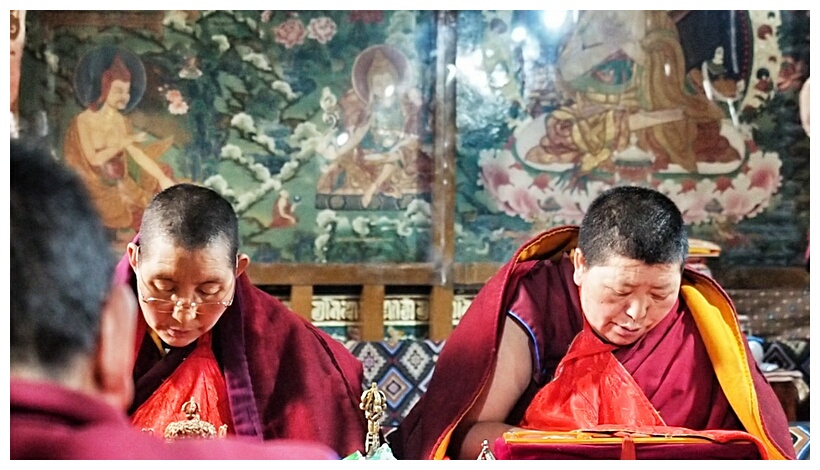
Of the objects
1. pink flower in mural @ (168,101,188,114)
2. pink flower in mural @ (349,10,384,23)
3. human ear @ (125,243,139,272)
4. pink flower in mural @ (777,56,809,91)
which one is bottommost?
human ear @ (125,243,139,272)

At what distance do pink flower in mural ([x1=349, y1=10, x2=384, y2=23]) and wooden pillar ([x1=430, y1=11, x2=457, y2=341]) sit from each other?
0.22 meters

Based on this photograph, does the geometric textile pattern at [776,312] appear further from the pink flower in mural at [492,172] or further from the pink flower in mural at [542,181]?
the pink flower in mural at [492,172]

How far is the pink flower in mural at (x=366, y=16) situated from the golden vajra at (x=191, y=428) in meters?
2.22

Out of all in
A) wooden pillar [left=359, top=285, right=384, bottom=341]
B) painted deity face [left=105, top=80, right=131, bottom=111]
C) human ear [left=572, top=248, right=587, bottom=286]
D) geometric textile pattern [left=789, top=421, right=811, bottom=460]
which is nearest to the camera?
human ear [left=572, top=248, right=587, bottom=286]

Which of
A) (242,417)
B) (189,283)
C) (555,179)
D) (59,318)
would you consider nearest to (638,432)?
(242,417)

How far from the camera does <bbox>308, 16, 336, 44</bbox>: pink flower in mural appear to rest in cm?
371

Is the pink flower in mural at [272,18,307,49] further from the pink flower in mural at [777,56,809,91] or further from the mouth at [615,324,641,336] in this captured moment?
the mouth at [615,324,641,336]

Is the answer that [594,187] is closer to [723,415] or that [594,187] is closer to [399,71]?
[399,71]

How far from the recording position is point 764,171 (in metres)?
3.91

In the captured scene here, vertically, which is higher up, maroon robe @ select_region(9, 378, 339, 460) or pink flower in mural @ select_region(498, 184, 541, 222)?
pink flower in mural @ select_region(498, 184, 541, 222)

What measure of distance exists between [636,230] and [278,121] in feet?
6.82

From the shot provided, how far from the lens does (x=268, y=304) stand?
1993mm

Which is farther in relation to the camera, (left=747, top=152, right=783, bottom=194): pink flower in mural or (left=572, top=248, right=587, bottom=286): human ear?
(left=747, top=152, right=783, bottom=194): pink flower in mural

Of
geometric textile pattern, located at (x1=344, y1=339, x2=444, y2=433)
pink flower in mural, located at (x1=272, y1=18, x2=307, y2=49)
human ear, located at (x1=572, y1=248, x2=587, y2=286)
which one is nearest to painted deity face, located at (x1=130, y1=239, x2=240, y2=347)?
human ear, located at (x1=572, y1=248, x2=587, y2=286)
